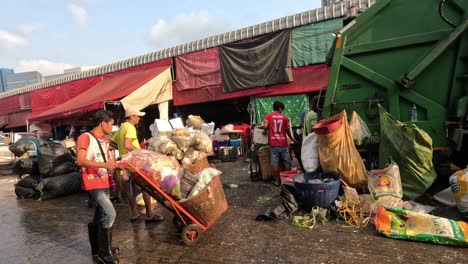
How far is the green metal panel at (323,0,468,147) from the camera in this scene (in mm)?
4504

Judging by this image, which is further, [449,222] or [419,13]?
[419,13]

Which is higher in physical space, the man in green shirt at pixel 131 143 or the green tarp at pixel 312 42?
the green tarp at pixel 312 42

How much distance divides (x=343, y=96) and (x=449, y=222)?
8.00 ft

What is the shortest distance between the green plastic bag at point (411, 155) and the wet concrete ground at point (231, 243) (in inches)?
16.1

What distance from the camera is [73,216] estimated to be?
5809 millimetres

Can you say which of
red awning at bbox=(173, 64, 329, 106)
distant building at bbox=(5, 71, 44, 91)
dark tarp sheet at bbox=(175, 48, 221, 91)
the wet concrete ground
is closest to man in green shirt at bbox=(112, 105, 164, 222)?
the wet concrete ground

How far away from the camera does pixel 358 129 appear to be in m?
4.91

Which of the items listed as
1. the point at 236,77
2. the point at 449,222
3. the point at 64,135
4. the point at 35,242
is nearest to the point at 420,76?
the point at 449,222

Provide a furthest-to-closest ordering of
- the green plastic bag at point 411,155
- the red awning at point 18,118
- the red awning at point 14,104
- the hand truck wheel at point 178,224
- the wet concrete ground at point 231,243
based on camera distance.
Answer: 1. the red awning at point 18,118
2. the red awning at point 14,104
3. the green plastic bag at point 411,155
4. the hand truck wheel at point 178,224
5. the wet concrete ground at point 231,243

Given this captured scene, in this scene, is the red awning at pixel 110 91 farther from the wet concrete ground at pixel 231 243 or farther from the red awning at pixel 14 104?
the red awning at pixel 14 104

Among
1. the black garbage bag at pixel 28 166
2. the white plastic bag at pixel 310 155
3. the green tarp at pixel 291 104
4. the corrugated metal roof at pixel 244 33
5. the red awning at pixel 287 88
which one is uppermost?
the corrugated metal roof at pixel 244 33

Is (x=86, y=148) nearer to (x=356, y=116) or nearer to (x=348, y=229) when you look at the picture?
(x=348, y=229)

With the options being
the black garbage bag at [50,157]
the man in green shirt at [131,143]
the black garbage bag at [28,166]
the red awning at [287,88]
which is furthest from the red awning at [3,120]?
the man in green shirt at [131,143]

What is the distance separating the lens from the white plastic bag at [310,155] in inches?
198
